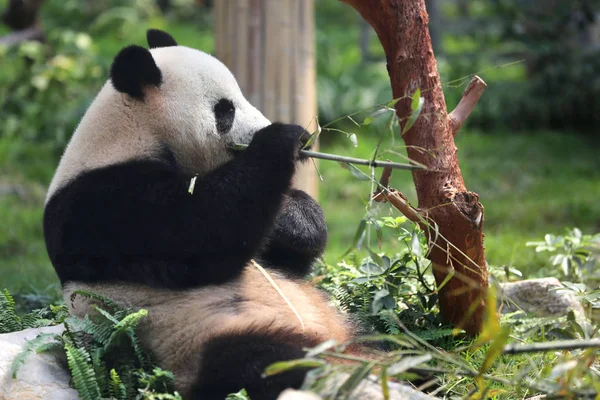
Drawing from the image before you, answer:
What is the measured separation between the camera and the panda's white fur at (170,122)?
3504mm

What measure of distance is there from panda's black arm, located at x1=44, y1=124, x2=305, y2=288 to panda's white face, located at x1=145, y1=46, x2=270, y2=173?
0.26 m

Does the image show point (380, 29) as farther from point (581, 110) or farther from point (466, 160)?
point (581, 110)

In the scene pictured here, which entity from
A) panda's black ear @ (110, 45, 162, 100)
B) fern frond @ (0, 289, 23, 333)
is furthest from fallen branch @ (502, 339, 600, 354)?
fern frond @ (0, 289, 23, 333)

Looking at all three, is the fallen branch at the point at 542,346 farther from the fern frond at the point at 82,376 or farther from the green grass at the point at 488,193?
the green grass at the point at 488,193

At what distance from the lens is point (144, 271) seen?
3340mm

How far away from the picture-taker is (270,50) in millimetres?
6289

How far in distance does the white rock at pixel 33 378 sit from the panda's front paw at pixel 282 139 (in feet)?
4.40

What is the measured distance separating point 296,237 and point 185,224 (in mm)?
713

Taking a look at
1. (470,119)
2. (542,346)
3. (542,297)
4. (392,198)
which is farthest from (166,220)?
(470,119)

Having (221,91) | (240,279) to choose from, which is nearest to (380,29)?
(221,91)

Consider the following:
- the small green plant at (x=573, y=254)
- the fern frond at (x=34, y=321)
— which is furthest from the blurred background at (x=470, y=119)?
the fern frond at (x=34, y=321)

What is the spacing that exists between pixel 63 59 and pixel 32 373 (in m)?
8.25

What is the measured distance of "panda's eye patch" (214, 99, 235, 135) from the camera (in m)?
3.74

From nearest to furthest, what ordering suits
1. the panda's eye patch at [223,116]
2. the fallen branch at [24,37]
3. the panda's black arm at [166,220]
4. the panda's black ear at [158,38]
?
the panda's black arm at [166,220] → the panda's eye patch at [223,116] → the panda's black ear at [158,38] → the fallen branch at [24,37]
